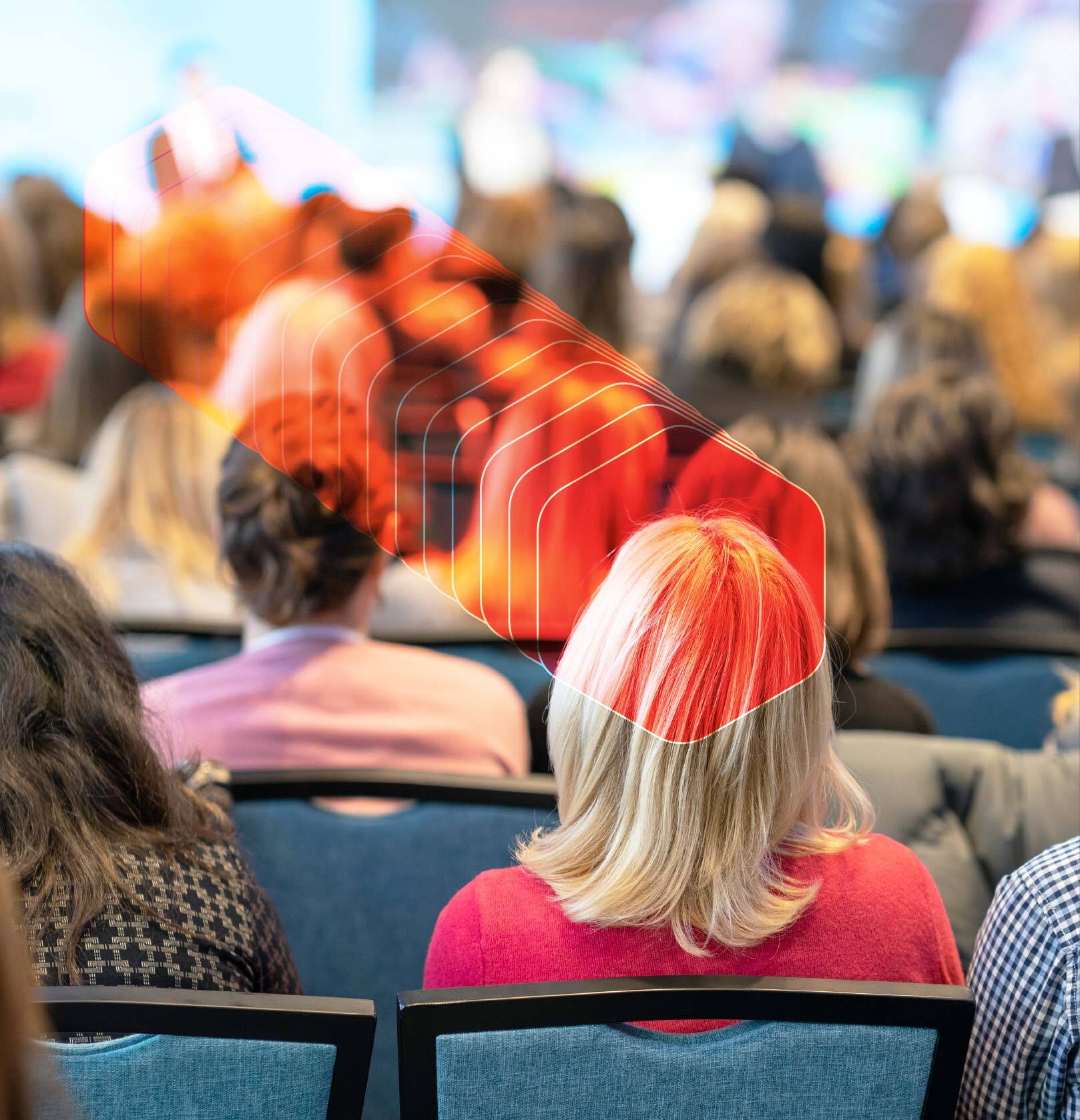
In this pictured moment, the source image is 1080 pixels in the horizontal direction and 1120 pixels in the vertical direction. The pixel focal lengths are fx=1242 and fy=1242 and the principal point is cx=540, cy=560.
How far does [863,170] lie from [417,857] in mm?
7640

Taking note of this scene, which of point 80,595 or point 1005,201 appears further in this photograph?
point 1005,201

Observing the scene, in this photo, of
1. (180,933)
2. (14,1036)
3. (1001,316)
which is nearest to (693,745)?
(180,933)

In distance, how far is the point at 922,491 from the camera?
8.73 feet

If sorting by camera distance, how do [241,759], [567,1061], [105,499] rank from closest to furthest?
[567,1061], [241,759], [105,499]

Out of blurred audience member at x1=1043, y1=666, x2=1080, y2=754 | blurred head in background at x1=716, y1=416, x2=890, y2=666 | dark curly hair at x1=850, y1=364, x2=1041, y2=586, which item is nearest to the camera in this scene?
blurred audience member at x1=1043, y1=666, x2=1080, y2=754

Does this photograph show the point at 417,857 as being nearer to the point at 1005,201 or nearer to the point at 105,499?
the point at 105,499

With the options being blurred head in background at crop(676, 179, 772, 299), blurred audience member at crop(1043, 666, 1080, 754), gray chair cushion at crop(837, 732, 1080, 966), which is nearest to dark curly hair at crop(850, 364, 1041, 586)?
blurred audience member at crop(1043, 666, 1080, 754)

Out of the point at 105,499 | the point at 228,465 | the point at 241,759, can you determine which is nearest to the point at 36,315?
the point at 105,499

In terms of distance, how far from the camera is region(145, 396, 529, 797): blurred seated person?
171 cm

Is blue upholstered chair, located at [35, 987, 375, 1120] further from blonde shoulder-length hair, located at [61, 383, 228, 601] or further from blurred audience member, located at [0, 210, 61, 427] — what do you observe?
blurred audience member, located at [0, 210, 61, 427]

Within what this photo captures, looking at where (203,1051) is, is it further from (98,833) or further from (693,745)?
(693,745)

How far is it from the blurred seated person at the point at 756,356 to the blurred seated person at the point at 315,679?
2.00 metres

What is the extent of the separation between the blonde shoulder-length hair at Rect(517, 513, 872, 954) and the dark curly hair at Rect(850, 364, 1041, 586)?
1617 millimetres
